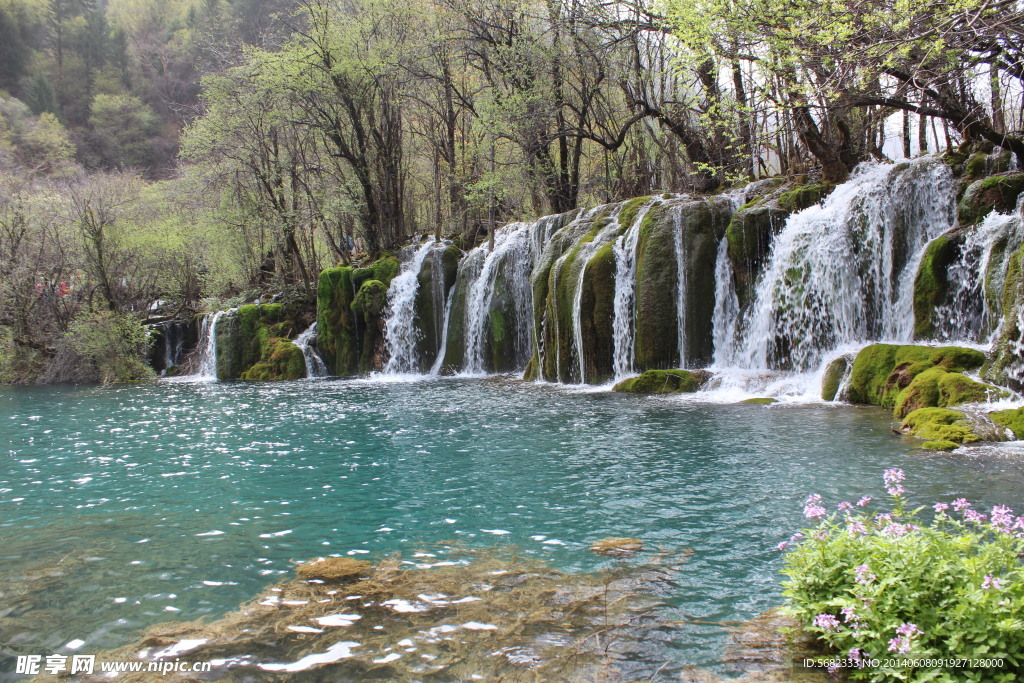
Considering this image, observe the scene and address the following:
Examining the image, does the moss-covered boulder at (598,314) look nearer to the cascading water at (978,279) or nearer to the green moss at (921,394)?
the cascading water at (978,279)

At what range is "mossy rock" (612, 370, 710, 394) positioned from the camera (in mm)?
14875

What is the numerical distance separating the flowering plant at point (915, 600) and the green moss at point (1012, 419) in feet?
21.4

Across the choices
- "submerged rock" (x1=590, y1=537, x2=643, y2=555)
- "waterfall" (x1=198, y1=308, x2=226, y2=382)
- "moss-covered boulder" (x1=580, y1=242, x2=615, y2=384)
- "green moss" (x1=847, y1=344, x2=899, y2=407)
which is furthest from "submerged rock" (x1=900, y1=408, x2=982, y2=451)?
"waterfall" (x1=198, y1=308, x2=226, y2=382)

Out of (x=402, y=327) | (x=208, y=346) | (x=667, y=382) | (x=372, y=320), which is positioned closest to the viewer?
(x=667, y=382)

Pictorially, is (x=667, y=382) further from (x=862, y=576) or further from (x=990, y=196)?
(x=862, y=576)

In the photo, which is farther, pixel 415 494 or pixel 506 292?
pixel 506 292

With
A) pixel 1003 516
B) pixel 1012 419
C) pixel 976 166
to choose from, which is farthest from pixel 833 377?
pixel 1003 516

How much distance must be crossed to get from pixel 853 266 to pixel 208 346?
2466 centimetres

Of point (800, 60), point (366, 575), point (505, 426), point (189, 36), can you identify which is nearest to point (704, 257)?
point (800, 60)

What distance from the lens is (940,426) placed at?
8.88 meters

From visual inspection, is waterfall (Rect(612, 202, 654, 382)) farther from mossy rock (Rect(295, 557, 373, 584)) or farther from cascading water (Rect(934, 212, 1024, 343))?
mossy rock (Rect(295, 557, 373, 584))

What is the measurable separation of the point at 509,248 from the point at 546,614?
19.1m

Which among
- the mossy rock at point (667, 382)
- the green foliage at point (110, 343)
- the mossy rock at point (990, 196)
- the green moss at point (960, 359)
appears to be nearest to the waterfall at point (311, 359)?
the green foliage at point (110, 343)

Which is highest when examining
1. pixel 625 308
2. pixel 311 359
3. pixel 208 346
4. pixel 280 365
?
pixel 625 308
